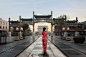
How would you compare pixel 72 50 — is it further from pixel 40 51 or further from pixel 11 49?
pixel 11 49

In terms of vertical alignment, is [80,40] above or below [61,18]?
below

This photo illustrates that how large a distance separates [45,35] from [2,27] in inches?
1841

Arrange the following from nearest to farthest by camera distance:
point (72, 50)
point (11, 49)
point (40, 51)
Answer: point (40, 51)
point (72, 50)
point (11, 49)

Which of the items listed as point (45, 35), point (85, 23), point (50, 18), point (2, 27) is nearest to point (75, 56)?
point (45, 35)

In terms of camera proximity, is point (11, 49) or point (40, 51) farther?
point (11, 49)

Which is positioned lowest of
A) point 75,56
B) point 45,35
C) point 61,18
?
point 75,56

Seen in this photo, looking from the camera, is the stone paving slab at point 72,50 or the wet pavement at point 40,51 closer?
the wet pavement at point 40,51

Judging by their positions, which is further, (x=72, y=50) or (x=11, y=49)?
(x=11, y=49)

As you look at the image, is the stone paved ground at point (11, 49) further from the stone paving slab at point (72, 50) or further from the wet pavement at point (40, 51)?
the stone paving slab at point (72, 50)

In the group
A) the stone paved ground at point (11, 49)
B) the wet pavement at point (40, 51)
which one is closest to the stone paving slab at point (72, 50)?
the wet pavement at point (40, 51)

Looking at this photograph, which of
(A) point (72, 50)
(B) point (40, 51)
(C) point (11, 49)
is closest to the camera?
(B) point (40, 51)

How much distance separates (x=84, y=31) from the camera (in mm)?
48812

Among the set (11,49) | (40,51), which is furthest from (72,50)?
(11,49)

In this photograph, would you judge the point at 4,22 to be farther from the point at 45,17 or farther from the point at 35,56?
the point at 35,56
